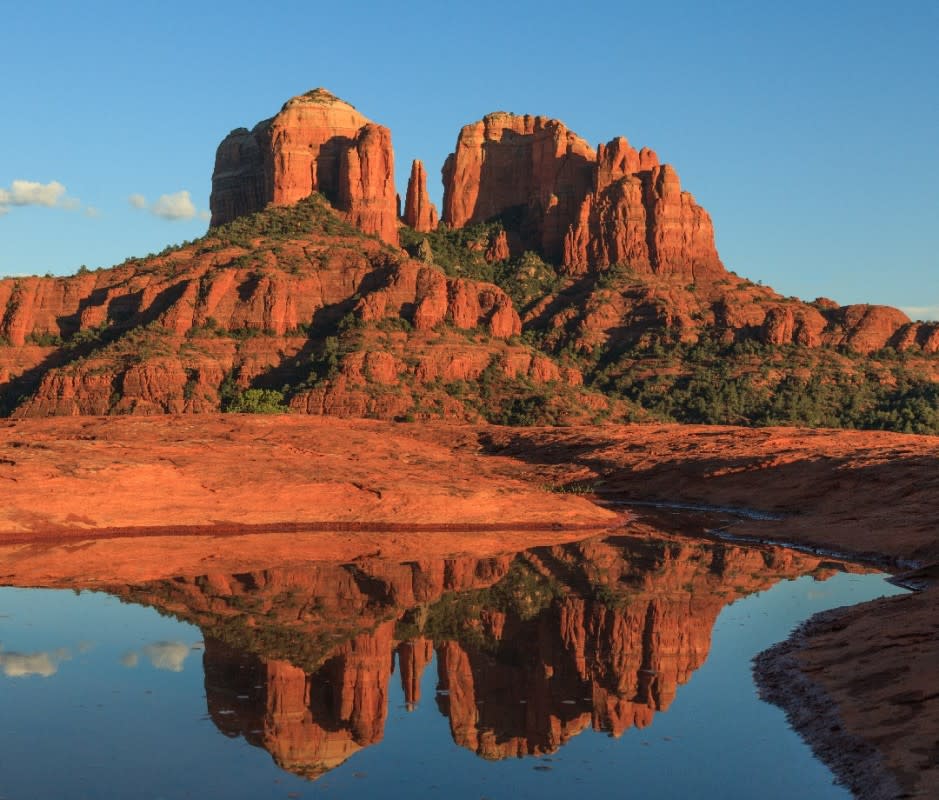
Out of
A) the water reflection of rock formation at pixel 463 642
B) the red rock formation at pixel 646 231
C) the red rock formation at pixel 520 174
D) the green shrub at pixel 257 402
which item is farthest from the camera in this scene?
the red rock formation at pixel 520 174

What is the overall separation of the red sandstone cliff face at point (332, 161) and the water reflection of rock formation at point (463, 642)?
9172cm

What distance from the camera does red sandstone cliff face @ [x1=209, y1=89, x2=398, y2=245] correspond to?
391 ft

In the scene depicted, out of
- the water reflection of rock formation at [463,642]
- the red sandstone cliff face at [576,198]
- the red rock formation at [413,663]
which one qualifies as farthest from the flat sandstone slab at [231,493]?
the red sandstone cliff face at [576,198]

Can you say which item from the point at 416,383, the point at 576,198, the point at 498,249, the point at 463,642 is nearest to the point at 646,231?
the point at 576,198

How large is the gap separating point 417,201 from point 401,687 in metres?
120

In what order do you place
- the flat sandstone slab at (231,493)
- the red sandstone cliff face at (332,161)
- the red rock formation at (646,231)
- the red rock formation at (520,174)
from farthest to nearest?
1. the red rock formation at (520,174)
2. the red rock formation at (646,231)
3. the red sandstone cliff face at (332,161)
4. the flat sandstone slab at (231,493)

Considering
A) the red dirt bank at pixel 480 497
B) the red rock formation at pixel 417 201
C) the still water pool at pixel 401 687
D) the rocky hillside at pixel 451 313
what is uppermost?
the red rock formation at pixel 417 201

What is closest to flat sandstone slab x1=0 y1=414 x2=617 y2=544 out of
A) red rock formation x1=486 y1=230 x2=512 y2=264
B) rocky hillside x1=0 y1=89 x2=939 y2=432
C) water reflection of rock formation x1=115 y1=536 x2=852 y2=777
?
water reflection of rock formation x1=115 y1=536 x2=852 y2=777

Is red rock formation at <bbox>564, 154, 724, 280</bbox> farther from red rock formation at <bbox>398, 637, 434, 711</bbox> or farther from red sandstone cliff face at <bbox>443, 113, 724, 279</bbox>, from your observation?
red rock formation at <bbox>398, 637, 434, 711</bbox>

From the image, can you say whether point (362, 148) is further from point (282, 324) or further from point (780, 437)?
point (780, 437)

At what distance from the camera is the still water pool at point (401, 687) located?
14070mm

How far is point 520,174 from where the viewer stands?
476 ft

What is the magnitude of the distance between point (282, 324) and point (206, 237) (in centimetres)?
2693

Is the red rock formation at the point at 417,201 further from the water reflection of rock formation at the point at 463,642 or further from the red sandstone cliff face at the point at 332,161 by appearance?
the water reflection of rock formation at the point at 463,642
